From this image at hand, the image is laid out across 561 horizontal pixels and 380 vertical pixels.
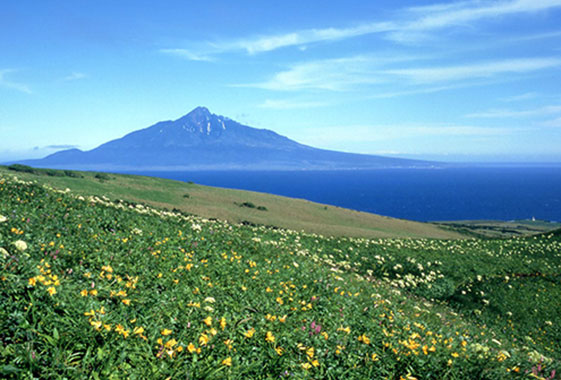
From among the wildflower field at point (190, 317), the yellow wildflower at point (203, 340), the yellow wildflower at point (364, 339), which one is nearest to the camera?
the wildflower field at point (190, 317)

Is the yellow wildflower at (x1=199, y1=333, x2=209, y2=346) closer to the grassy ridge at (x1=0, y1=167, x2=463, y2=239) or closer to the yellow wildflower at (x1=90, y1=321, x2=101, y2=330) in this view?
the yellow wildflower at (x1=90, y1=321, x2=101, y2=330)

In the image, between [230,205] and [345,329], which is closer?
[345,329]

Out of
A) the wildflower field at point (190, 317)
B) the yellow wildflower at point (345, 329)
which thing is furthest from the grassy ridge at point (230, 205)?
the yellow wildflower at point (345, 329)

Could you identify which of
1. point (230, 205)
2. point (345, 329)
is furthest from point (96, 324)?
point (230, 205)

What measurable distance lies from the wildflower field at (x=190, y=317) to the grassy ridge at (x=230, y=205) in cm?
3191

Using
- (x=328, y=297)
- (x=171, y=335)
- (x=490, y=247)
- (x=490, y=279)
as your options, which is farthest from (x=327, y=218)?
(x=171, y=335)

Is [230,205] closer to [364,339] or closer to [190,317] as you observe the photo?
[190,317]

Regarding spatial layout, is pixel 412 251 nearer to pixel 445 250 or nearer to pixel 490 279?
pixel 445 250

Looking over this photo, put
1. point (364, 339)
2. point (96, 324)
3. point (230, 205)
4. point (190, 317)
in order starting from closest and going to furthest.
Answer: point (96, 324)
point (190, 317)
point (364, 339)
point (230, 205)

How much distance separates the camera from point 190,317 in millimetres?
6230

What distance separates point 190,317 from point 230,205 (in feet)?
181

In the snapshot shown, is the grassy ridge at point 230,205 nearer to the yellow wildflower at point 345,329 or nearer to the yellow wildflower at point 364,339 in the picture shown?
the yellow wildflower at point 345,329

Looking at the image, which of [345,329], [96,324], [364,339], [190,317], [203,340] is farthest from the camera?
[345,329]

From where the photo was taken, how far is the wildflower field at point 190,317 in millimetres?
4691
